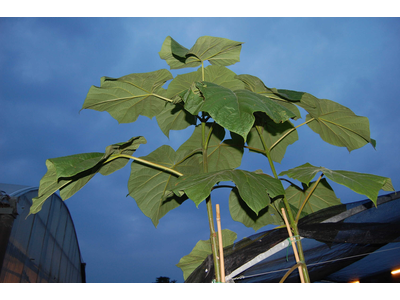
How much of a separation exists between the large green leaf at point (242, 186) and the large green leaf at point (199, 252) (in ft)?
2.35

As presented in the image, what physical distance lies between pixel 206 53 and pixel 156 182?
819mm

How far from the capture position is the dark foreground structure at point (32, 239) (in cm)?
571

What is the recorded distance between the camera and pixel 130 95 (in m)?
1.52

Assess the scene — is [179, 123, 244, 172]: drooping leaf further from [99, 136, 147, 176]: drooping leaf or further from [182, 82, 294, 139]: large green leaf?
[182, 82, 294, 139]: large green leaf

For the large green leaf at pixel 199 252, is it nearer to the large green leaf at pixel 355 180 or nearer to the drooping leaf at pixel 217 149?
the drooping leaf at pixel 217 149

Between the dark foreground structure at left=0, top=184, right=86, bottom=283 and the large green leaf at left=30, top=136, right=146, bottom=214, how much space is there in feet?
19.1

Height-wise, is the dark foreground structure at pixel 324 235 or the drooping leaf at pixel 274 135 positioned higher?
the drooping leaf at pixel 274 135

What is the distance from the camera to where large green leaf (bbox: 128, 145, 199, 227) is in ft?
4.95

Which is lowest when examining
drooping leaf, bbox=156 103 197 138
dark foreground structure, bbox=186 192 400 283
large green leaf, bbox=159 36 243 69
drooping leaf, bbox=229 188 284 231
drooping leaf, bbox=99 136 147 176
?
dark foreground structure, bbox=186 192 400 283

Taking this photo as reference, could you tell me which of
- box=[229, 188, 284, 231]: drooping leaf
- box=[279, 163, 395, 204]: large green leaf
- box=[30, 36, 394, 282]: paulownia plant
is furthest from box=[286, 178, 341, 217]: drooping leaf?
box=[279, 163, 395, 204]: large green leaf

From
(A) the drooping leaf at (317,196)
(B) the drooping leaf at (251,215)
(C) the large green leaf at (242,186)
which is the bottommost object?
(C) the large green leaf at (242,186)

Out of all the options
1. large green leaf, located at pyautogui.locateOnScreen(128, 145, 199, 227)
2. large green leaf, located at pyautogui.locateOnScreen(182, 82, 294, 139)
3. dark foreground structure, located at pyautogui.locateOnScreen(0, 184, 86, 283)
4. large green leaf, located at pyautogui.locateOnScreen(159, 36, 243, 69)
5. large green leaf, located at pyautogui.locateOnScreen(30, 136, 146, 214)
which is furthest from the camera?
dark foreground structure, located at pyautogui.locateOnScreen(0, 184, 86, 283)

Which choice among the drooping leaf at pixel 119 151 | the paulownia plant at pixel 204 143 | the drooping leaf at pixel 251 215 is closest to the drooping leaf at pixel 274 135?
the paulownia plant at pixel 204 143
